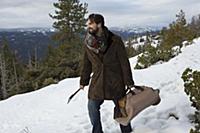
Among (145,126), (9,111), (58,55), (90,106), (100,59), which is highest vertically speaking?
(100,59)

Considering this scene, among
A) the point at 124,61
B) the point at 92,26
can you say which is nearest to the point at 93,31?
the point at 92,26

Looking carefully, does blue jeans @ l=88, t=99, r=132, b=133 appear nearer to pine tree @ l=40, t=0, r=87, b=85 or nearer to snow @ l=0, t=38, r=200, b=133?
snow @ l=0, t=38, r=200, b=133

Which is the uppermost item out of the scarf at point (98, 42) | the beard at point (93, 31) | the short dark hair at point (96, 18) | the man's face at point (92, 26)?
the short dark hair at point (96, 18)

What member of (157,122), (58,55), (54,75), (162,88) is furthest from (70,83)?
(58,55)

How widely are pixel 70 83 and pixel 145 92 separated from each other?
7.07 meters

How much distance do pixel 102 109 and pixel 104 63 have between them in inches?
104

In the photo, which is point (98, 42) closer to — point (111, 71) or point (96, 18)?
point (96, 18)

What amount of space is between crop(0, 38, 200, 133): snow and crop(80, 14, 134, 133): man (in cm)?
103

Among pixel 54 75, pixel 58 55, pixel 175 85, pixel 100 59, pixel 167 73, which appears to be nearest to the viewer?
pixel 100 59

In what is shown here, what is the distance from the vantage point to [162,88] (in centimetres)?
898

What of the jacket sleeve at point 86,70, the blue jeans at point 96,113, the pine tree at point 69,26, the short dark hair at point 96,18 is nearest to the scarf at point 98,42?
the short dark hair at point 96,18

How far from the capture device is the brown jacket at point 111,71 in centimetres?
560

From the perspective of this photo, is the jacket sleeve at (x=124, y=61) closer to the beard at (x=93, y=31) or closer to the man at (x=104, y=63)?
the man at (x=104, y=63)

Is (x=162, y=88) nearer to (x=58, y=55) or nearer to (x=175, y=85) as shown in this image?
(x=175, y=85)
